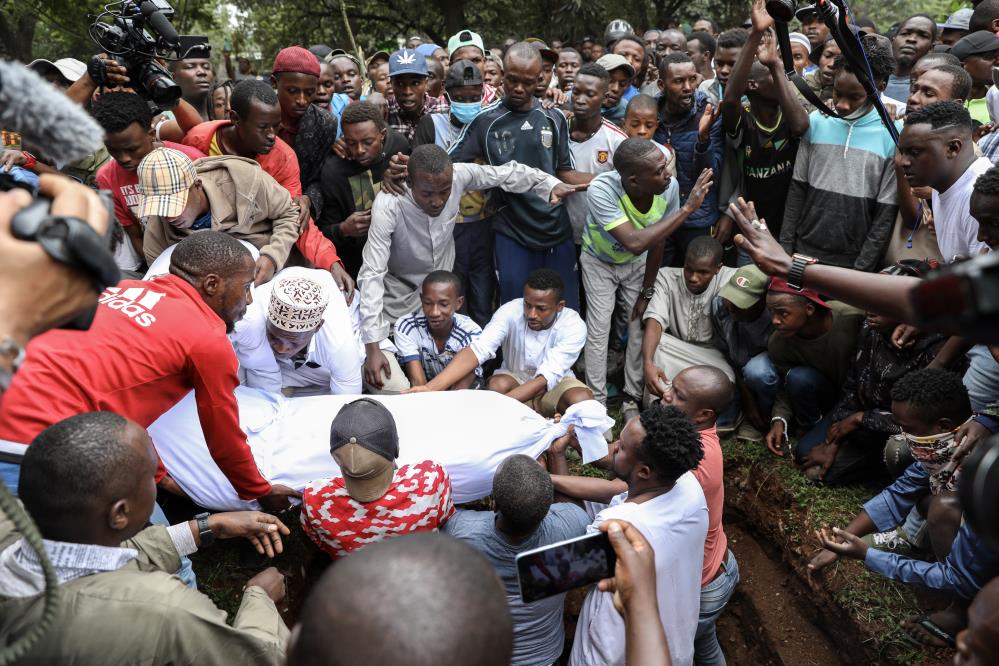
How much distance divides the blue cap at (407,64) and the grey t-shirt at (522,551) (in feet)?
12.4

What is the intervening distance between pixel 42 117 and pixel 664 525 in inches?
84.9

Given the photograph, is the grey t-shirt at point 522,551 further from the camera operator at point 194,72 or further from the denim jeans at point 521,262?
the camera operator at point 194,72

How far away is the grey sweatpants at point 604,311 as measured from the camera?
514 cm

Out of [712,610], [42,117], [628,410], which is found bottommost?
[628,410]

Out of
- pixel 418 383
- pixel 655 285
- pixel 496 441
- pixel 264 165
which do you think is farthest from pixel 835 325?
pixel 264 165

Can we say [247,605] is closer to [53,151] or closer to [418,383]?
[53,151]

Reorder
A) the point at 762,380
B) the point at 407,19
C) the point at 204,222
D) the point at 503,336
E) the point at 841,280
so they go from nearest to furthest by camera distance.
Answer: the point at 841,280
the point at 204,222
the point at 762,380
the point at 503,336
the point at 407,19

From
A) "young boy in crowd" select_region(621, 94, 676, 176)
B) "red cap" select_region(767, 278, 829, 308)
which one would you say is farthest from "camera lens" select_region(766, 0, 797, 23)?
"red cap" select_region(767, 278, 829, 308)

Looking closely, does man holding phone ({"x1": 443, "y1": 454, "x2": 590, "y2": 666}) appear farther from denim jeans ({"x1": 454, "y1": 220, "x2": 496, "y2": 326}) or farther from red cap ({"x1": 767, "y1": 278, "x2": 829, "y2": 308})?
denim jeans ({"x1": 454, "y1": 220, "x2": 496, "y2": 326})

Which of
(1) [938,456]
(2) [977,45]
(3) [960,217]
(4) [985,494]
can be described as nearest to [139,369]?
(4) [985,494]

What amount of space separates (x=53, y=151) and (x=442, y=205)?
3.52m

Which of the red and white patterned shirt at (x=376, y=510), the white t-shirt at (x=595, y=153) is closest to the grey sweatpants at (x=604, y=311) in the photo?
the white t-shirt at (x=595, y=153)

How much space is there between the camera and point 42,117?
3.74 ft

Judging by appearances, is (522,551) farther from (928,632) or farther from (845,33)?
(845,33)
